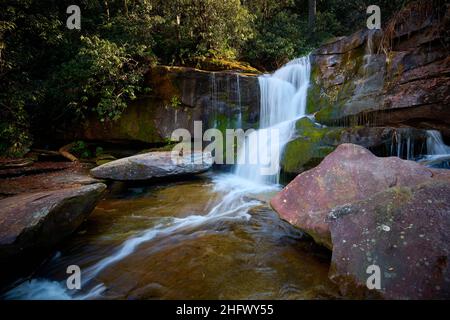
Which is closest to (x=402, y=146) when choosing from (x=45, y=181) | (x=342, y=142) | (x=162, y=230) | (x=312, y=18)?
Result: (x=342, y=142)

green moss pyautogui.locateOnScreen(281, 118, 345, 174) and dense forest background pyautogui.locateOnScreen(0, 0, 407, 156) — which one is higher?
dense forest background pyautogui.locateOnScreen(0, 0, 407, 156)

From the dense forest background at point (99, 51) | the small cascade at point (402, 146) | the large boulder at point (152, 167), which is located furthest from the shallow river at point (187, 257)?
the dense forest background at point (99, 51)

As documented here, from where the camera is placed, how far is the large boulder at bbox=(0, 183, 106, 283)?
3031 millimetres

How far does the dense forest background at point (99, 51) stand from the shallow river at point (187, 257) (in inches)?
196

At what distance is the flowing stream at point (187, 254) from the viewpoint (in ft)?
8.95

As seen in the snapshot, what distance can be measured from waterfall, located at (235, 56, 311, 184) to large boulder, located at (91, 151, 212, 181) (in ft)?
3.61

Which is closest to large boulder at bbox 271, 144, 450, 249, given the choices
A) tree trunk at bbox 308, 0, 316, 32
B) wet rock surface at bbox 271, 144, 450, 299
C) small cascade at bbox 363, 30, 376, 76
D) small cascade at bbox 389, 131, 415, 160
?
wet rock surface at bbox 271, 144, 450, 299

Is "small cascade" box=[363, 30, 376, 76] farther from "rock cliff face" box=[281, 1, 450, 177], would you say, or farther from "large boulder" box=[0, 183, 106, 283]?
"large boulder" box=[0, 183, 106, 283]

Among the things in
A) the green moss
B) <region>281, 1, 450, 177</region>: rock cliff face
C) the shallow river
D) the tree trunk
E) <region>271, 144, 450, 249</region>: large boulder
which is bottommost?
the shallow river

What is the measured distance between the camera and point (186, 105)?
349 inches

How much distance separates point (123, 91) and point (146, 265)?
6.74 meters

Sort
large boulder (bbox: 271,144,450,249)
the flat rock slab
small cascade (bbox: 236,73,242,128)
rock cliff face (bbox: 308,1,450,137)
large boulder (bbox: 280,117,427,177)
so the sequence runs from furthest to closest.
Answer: small cascade (bbox: 236,73,242,128), rock cliff face (bbox: 308,1,450,137), large boulder (bbox: 280,117,427,177), the flat rock slab, large boulder (bbox: 271,144,450,249)
